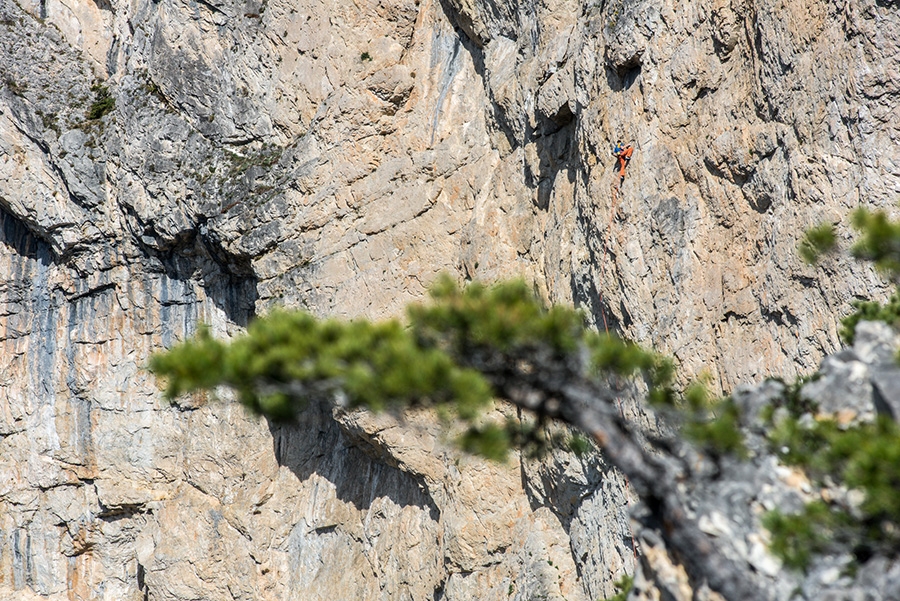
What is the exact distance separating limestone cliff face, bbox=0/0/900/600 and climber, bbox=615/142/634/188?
9.5 inches

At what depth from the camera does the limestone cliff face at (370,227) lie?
1381 cm

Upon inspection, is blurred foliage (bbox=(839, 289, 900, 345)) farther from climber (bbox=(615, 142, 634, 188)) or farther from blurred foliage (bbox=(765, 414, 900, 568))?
climber (bbox=(615, 142, 634, 188))

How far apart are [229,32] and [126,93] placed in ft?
12.9

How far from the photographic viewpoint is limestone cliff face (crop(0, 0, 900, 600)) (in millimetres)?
13812

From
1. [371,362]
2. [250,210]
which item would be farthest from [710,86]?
[250,210]

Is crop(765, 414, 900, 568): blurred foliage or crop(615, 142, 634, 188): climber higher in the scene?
crop(615, 142, 634, 188): climber

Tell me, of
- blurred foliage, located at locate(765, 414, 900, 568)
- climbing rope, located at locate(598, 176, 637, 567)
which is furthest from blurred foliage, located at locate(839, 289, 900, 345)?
climbing rope, located at locate(598, 176, 637, 567)

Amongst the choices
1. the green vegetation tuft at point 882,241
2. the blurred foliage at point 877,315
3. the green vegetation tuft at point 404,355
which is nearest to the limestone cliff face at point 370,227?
the blurred foliage at point 877,315

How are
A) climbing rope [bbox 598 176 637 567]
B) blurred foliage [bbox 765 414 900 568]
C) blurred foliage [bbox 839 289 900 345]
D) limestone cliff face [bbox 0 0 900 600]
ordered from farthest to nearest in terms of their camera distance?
climbing rope [bbox 598 176 637 567], limestone cliff face [bbox 0 0 900 600], blurred foliage [bbox 839 289 900 345], blurred foliage [bbox 765 414 900 568]

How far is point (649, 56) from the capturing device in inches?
613

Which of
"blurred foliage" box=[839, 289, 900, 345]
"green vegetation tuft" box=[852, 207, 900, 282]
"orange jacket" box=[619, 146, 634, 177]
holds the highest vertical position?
"orange jacket" box=[619, 146, 634, 177]

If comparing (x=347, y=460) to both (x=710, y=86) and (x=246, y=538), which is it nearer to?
(x=246, y=538)

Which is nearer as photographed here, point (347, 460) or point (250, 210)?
point (250, 210)

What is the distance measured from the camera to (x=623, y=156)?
15984 millimetres
